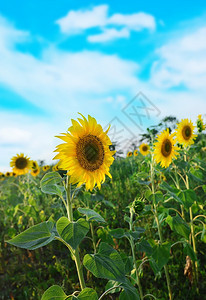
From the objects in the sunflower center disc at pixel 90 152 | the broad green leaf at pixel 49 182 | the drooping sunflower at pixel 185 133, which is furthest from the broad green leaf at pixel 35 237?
the drooping sunflower at pixel 185 133

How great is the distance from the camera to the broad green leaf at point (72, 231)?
3.83ft

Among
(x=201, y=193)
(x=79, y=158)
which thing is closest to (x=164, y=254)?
(x=79, y=158)

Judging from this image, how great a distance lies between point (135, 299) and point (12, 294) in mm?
2057

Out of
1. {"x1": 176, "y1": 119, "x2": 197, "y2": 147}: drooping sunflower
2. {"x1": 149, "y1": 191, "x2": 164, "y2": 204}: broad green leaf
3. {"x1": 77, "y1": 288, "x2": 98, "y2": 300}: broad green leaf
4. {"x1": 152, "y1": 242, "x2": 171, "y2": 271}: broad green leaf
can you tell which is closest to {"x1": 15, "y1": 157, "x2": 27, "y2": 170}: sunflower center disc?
{"x1": 176, "y1": 119, "x2": 197, "y2": 147}: drooping sunflower

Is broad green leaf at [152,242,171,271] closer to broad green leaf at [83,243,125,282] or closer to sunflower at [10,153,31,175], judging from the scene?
broad green leaf at [83,243,125,282]

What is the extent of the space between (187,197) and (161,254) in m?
0.56

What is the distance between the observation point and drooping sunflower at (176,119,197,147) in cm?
322

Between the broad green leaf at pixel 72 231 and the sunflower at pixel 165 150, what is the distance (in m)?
1.46

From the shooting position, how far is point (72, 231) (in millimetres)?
1203

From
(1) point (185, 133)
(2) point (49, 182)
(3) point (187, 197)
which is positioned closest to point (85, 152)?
(2) point (49, 182)

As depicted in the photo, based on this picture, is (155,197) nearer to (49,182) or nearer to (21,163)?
(49,182)

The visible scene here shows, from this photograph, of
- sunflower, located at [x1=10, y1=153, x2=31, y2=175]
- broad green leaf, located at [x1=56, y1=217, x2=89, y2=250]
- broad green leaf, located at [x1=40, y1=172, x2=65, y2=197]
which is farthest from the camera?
sunflower, located at [x1=10, y1=153, x2=31, y2=175]

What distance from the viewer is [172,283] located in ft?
9.01

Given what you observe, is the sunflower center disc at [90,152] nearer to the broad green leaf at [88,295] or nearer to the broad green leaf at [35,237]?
the broad green leaf at [35,237]
